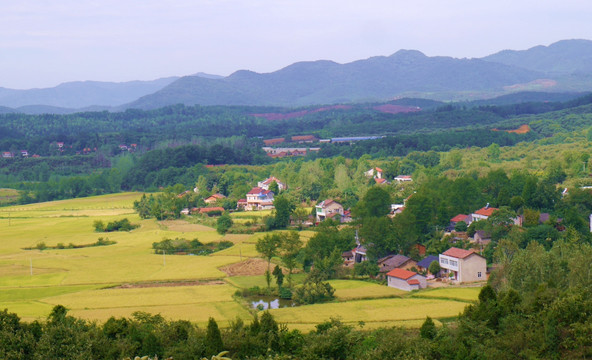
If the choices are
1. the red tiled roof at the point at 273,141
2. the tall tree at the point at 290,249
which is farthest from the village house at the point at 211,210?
the red tiled roof at the point at 273,141

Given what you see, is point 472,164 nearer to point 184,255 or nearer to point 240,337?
point 184,255

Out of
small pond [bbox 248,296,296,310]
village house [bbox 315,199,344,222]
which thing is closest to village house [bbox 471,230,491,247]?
small pond [bbox 248,296,296,310]

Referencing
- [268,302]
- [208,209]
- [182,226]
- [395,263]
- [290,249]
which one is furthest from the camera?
[208,209]

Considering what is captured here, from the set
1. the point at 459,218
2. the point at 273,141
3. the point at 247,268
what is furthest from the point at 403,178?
the point at 273,141

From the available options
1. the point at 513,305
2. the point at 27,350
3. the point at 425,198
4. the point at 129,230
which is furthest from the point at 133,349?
the point at 129,230

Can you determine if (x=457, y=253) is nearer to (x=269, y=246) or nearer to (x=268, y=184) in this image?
(x=269, y=246)
